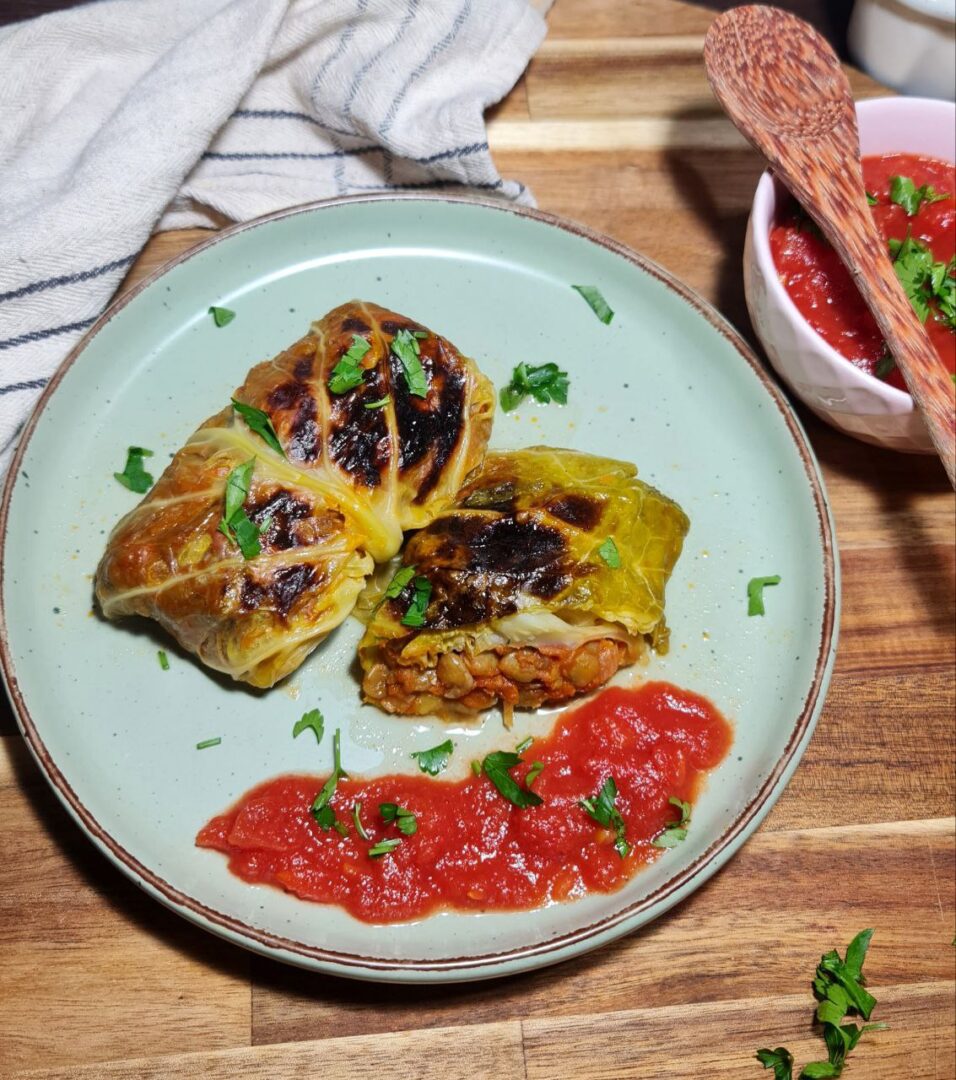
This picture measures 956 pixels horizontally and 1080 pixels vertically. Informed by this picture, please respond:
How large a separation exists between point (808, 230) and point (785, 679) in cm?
161

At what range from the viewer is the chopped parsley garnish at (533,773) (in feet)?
10.5

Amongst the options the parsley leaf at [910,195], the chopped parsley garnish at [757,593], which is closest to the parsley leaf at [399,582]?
the chopped parsley garnish at [757,593]

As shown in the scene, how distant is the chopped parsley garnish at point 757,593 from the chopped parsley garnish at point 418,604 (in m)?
1.13

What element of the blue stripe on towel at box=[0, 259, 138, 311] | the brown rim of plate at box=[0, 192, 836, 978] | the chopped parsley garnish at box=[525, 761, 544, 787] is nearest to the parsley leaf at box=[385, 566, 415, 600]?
the chopped parsley garnish at box=[525, 761, 544, 787]

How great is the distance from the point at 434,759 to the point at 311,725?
0.41 meters

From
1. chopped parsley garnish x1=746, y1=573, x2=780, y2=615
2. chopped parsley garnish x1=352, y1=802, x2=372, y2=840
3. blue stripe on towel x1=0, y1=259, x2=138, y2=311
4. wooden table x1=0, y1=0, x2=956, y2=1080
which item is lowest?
wooden table x1=0, y1=0, x2=956, y2=1080

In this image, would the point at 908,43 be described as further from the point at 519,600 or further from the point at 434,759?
the point at 434,759

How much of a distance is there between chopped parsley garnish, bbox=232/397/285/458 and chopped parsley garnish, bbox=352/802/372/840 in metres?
1.12

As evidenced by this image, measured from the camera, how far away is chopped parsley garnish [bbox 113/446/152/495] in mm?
3541

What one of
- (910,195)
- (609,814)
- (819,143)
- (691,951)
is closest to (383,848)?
(609,814)

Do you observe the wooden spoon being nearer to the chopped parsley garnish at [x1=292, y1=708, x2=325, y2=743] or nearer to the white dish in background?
the white dish in background

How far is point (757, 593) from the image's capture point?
3.56 m

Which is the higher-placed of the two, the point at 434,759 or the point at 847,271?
the point at 847,271

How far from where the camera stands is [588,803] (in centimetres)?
320
